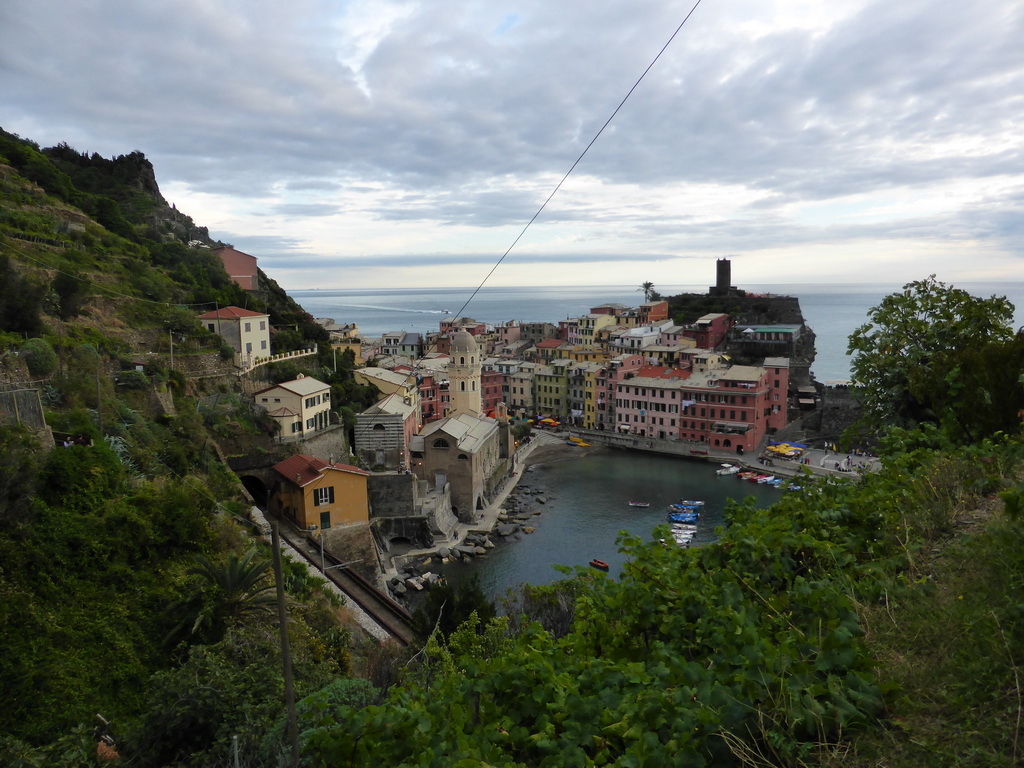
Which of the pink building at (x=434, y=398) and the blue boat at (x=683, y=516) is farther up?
the pink building at (x=434, y=398)

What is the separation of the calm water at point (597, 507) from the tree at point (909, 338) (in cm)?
1099

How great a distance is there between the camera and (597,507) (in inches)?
956

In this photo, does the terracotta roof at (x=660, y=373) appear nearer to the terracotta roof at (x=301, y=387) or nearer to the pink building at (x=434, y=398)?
the pink building at (x=434, y=398)

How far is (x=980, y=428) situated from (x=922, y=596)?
9.63ft

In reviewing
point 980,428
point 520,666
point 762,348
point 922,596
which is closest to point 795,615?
point 922,596

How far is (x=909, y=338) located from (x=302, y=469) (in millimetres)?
13976

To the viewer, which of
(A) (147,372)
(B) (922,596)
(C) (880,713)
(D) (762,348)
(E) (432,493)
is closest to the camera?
(C) (880,713)

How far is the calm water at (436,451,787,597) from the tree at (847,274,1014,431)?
36.1 feet

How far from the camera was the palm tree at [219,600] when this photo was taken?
24.0ft

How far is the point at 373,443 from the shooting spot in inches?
855

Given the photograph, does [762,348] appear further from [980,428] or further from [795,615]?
[795,615]

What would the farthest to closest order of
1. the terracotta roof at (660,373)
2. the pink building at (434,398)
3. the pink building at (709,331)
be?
the pink building at (709,331), the terracotta roof at (660,373), the pink building at (434,398)

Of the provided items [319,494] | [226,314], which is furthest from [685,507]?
[226,314]

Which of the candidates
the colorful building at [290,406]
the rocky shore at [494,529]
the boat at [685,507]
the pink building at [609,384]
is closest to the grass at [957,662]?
the rocky shore at [494,529]
